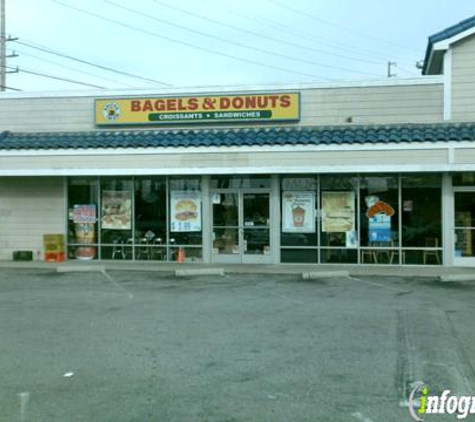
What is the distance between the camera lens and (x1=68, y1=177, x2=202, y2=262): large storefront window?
63.7 feet

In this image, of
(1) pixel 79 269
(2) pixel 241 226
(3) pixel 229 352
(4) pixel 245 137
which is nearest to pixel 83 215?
(1) pixel 79 269

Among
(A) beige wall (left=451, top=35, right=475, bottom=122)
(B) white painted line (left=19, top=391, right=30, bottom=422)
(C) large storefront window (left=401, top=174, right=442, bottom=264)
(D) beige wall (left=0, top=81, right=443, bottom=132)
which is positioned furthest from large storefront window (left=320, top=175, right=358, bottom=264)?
(B) white painted line (left=19, top=391, right=30, bottom=422)

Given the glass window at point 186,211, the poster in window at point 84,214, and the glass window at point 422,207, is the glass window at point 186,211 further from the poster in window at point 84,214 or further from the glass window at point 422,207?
the glass window at point 422,207

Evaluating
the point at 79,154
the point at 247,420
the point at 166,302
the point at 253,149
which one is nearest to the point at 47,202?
the point at 79,154

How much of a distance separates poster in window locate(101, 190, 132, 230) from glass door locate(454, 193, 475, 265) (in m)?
9.77

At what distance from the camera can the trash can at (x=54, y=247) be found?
19.8m

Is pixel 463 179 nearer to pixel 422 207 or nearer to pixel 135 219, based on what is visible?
pixel 422 207

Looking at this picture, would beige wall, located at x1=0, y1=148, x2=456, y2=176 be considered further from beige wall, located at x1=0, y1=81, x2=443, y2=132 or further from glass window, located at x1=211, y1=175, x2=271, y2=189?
beige wall, located at x1=0, y1=81, x2=443, y2=132

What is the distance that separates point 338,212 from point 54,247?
8866 millimetres

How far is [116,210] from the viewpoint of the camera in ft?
65.5

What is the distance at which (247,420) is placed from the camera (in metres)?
5.46

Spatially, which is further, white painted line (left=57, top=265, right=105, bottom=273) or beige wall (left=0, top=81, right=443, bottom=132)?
beige wall (left=0, top=81, right=443, bottom=132)

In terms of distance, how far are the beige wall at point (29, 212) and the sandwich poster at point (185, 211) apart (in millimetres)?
3670

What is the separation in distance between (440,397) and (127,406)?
300 centimetres
